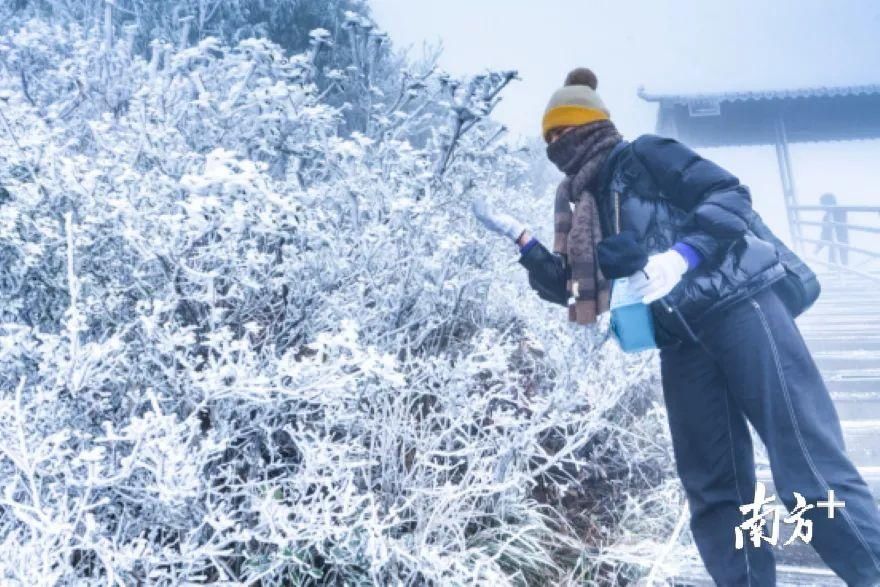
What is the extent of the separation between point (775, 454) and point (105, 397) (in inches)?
75.7

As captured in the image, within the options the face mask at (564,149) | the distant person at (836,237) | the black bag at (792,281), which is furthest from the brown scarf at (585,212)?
the distant person at (836,237)

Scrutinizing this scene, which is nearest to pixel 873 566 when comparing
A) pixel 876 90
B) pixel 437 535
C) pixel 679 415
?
pixel 679 415

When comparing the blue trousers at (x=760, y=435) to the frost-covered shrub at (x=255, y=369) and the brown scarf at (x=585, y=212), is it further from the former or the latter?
the frost-covered shrub at (x=255, y=369)

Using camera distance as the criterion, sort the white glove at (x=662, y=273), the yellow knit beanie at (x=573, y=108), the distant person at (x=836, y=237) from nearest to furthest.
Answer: the white glove at (x=662, y=273)
the yellow knit beanie at (x=573, y=108)
the distant person at (x=836, y=237)

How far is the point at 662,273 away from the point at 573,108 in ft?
2.12

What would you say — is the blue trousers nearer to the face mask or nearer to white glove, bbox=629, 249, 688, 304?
white glove, bbox=629, 249, 688, 304

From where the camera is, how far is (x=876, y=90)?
352 inches

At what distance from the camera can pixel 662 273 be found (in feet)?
5.33

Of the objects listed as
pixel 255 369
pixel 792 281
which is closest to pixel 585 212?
pixel 792 281

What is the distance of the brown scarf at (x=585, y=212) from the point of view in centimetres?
193

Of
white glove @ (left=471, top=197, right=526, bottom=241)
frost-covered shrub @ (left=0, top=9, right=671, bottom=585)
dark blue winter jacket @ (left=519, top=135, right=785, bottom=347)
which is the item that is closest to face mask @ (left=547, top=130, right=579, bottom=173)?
dark blue winter jacket @ (left=519, top=135, right=785, bottom=347)

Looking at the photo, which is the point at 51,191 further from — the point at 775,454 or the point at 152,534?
the point at 775,454

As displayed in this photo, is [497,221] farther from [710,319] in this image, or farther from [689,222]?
[710,319]

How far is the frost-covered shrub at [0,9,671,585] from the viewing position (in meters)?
1.51
